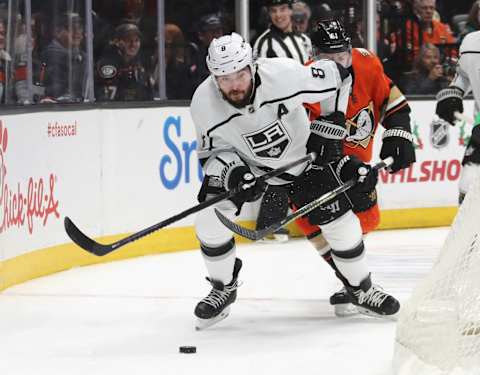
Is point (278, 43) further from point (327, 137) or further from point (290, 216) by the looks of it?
point (290, 216)

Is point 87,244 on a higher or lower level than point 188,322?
higher

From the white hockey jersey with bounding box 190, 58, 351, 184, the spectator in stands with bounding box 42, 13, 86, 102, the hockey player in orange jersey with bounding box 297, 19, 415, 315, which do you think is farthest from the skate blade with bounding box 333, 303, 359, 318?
the spectator in stands with bounding box 42, 13, 86, 102

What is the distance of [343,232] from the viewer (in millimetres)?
4246

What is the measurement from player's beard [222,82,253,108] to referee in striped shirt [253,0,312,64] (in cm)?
288

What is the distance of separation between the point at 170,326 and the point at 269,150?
0.71 meters

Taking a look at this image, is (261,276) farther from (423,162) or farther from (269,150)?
(423,162)

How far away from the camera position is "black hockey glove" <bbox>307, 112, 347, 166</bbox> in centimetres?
425

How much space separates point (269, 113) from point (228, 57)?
29 centimetres

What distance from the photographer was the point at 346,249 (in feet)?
14.0

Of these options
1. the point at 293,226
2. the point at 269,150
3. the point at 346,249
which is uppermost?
the point at 269,150

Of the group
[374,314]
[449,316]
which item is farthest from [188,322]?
[449,316]

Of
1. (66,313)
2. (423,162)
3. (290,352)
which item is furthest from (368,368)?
(423,162)

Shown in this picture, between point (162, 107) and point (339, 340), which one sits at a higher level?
point (162, 107)

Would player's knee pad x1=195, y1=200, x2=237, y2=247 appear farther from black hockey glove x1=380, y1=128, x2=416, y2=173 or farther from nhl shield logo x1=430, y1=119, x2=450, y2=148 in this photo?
nhl shield logo x1=430, y1=119, x2=450, y2=148
